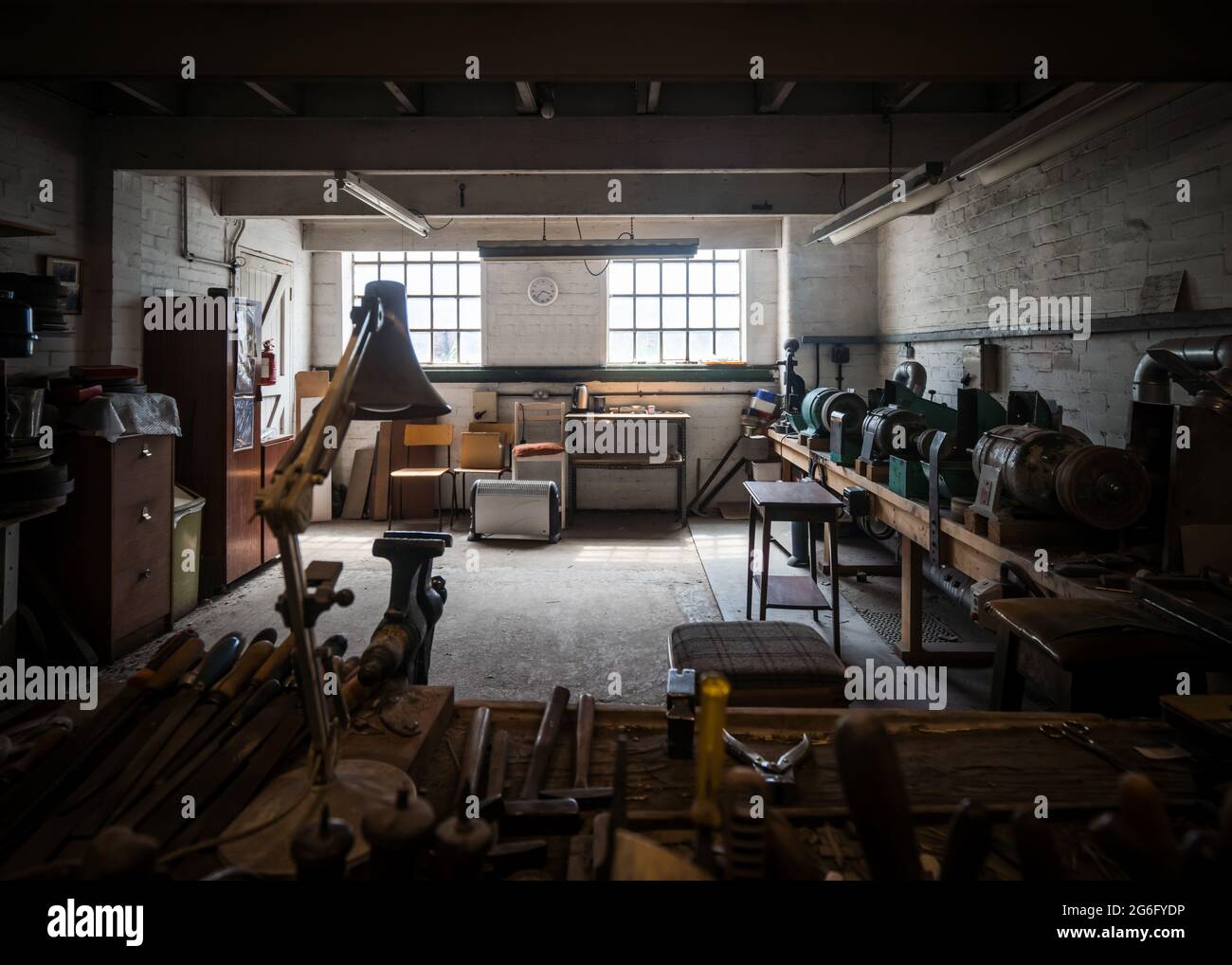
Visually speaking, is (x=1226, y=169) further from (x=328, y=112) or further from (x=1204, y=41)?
(x=328, y=112)

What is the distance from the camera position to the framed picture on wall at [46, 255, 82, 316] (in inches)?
185

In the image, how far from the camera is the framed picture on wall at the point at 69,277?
4695mm

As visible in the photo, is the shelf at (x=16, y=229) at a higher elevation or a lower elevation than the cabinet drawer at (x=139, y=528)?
higher

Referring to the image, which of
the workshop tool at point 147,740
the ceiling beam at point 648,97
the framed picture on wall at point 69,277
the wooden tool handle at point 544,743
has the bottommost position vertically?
the wooden tool handle at point 544,743

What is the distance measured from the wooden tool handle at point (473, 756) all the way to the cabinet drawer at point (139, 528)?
3547 mm

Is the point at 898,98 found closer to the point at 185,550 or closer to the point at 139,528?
the point at 139,528

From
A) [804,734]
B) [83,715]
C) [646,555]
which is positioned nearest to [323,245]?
[646,555]

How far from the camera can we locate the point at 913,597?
407cm

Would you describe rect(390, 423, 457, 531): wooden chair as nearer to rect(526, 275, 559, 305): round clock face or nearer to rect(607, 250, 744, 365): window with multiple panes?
rect(526, 275, 559, 305): round clock face

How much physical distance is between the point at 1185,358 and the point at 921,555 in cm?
150

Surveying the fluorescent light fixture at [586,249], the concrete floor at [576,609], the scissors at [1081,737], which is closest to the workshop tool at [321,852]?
the scissors at [1081,737]

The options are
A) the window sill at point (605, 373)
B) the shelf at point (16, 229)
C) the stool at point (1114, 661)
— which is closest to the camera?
the stool at point (1114, 661)

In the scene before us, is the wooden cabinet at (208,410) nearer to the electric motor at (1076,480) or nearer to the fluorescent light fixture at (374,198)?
the fluorescent light fixture at (374,198)
